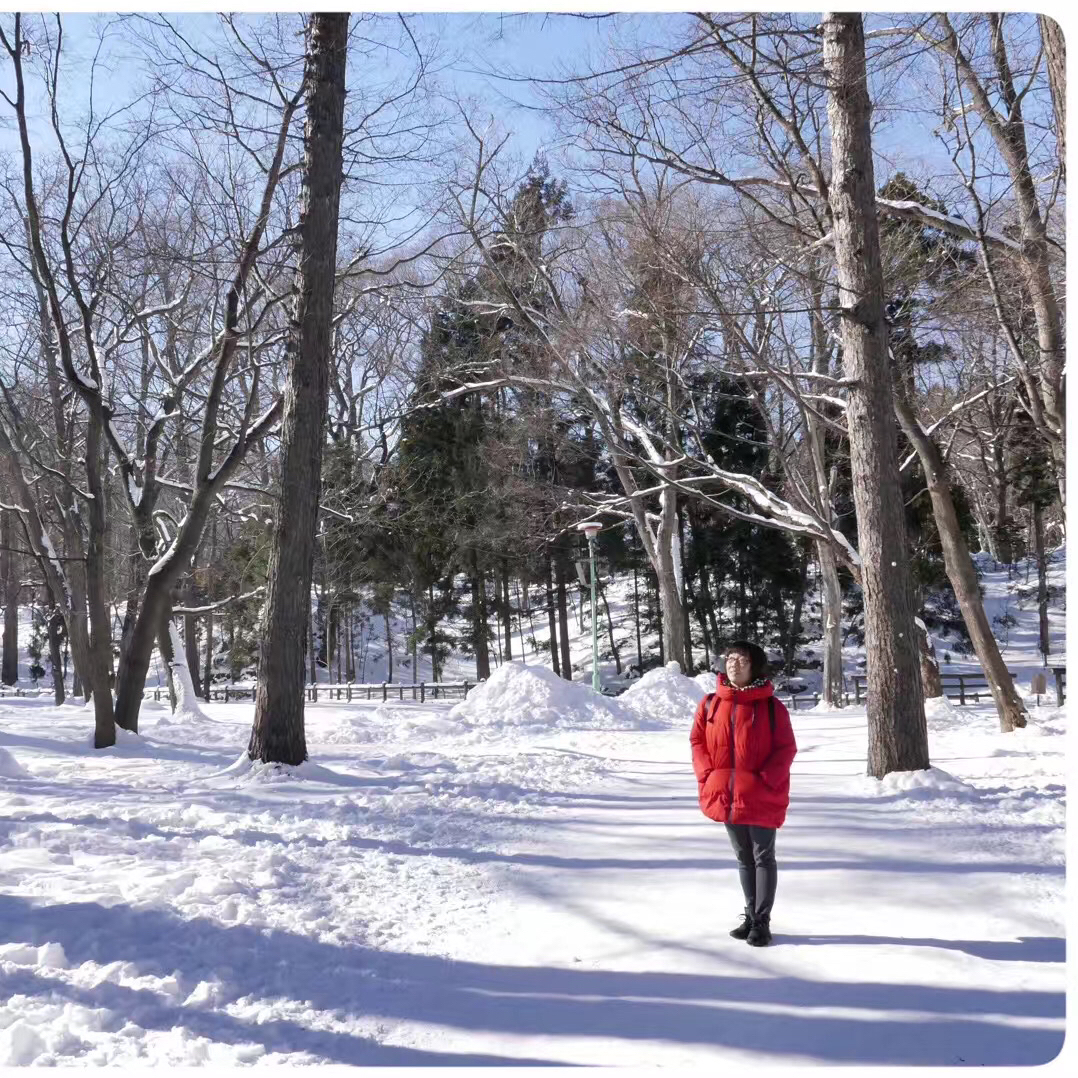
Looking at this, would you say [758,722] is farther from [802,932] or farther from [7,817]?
[7,817]

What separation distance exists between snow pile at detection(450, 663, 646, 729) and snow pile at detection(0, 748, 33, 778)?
785 cm

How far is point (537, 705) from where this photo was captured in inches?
708

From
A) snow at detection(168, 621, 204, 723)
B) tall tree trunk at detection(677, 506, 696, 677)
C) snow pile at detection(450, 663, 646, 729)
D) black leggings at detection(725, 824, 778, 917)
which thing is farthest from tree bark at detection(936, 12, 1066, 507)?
tall tree trunk at detection(677, 506, 696, 677)

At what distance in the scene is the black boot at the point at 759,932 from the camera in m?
4.51

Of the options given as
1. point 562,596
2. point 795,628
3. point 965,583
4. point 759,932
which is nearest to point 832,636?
point 965,583

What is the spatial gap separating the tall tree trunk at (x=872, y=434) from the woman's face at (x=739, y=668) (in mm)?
4442

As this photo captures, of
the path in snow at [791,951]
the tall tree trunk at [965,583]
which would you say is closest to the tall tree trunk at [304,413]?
the path in snow at [791,951]

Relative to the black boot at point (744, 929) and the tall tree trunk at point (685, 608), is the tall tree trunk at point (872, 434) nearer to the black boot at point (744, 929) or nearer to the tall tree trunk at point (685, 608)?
the black boot at point (744, 929)

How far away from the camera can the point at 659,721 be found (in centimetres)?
1781

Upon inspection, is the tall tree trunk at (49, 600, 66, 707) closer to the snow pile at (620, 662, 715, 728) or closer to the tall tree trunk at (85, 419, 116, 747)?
the tall tree trunk at (85, 419, 116, 747)

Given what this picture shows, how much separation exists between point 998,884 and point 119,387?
16.7 metres

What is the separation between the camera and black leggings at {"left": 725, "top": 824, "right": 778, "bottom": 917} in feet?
15.0

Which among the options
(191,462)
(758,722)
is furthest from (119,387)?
(758,722)

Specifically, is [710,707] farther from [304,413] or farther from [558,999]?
[304,413]
